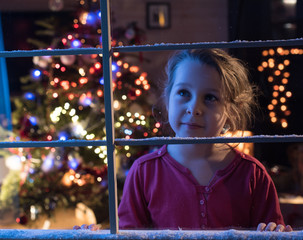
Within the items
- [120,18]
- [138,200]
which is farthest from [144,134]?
[120,18]

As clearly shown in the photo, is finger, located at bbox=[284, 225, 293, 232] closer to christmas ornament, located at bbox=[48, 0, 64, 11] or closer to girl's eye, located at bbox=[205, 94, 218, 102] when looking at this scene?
girl's eye, located at bbox=[205, 94, 218, 102]

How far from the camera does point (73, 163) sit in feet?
8.55

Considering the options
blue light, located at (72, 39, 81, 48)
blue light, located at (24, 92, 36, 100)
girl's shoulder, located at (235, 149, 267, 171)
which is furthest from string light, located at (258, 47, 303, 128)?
blue light, located at (24, 92, 36, 100)

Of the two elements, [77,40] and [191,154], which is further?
[77,40]

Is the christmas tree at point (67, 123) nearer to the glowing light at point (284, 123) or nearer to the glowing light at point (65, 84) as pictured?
the glowing light at point (65, 84)

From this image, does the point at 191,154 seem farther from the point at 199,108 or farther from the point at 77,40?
the point at 77,40

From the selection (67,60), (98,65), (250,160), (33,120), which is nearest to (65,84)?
(67,60)

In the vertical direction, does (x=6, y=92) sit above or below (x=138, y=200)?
above

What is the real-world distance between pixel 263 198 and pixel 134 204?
0.39m

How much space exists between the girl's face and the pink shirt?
15 centimetres

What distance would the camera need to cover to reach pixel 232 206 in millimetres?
986

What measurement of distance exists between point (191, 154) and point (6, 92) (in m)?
2.60

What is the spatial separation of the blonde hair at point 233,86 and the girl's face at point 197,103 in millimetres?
17

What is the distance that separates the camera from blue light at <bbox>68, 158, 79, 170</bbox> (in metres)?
2.59
